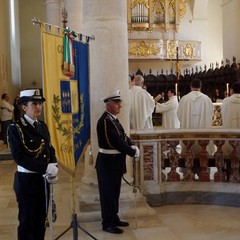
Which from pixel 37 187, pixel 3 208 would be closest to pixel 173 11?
pixel 3 208

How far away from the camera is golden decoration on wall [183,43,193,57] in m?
19.8

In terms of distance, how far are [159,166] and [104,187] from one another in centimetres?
149

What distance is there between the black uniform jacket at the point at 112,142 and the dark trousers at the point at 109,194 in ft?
0.31

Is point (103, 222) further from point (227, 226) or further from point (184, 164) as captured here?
point (184, 164)

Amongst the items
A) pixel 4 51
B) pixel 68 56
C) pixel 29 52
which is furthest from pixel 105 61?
pixel 29 52

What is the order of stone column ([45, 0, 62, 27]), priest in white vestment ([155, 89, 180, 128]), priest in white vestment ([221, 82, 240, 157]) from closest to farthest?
priest in white vestment ([221, 82, 240, 157]), priest in white vestment ([155, 89, 180, 128]), stone column ([45, 0, 62, 27])

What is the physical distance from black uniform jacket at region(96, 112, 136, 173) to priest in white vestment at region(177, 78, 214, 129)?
2455 millimetres

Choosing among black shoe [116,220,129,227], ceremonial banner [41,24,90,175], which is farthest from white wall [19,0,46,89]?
ceremonial banner [41,24,90,175]

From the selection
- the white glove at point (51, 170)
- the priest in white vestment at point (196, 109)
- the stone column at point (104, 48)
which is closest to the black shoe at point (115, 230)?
the stone column at point (104, 48)

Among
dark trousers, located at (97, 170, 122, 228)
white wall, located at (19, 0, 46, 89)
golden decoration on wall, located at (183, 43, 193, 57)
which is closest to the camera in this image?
dark trousers, located at (97, 170, 122, 228)

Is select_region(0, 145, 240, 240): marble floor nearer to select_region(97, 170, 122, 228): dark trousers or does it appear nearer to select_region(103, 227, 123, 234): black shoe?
select_region(103, 227, 123, 234): black shoe

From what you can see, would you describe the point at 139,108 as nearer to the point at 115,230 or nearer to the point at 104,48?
the point at 104,48

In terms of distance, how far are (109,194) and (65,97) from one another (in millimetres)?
1307

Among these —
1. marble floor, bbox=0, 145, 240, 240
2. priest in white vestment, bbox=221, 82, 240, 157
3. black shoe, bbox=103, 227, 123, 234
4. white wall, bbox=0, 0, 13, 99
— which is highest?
white wall, bbox=0, 0, 13, 99
